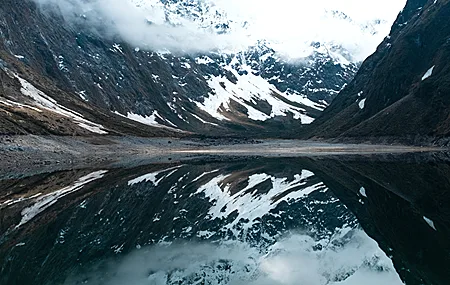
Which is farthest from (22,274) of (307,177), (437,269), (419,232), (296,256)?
(307,177)

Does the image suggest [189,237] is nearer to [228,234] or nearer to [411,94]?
[228,234]

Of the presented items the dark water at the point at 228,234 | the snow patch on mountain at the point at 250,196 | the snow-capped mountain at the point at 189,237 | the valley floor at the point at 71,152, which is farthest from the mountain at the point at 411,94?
the snow-capped mountain at the point at 189,237

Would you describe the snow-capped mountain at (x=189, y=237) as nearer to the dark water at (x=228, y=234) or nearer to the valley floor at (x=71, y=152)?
the dark water at (x=228, y=234)

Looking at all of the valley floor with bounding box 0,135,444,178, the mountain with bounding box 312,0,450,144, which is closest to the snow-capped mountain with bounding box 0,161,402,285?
the valley floor with bounding box 0,135,444,178

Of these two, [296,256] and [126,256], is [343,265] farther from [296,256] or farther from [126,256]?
[126,256]

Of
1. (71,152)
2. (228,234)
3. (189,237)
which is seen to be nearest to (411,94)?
(71,152)

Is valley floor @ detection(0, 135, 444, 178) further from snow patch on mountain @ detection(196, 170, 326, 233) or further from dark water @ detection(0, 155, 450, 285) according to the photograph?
snow patch on mountain @ detection(196, 170, 326, 233)
